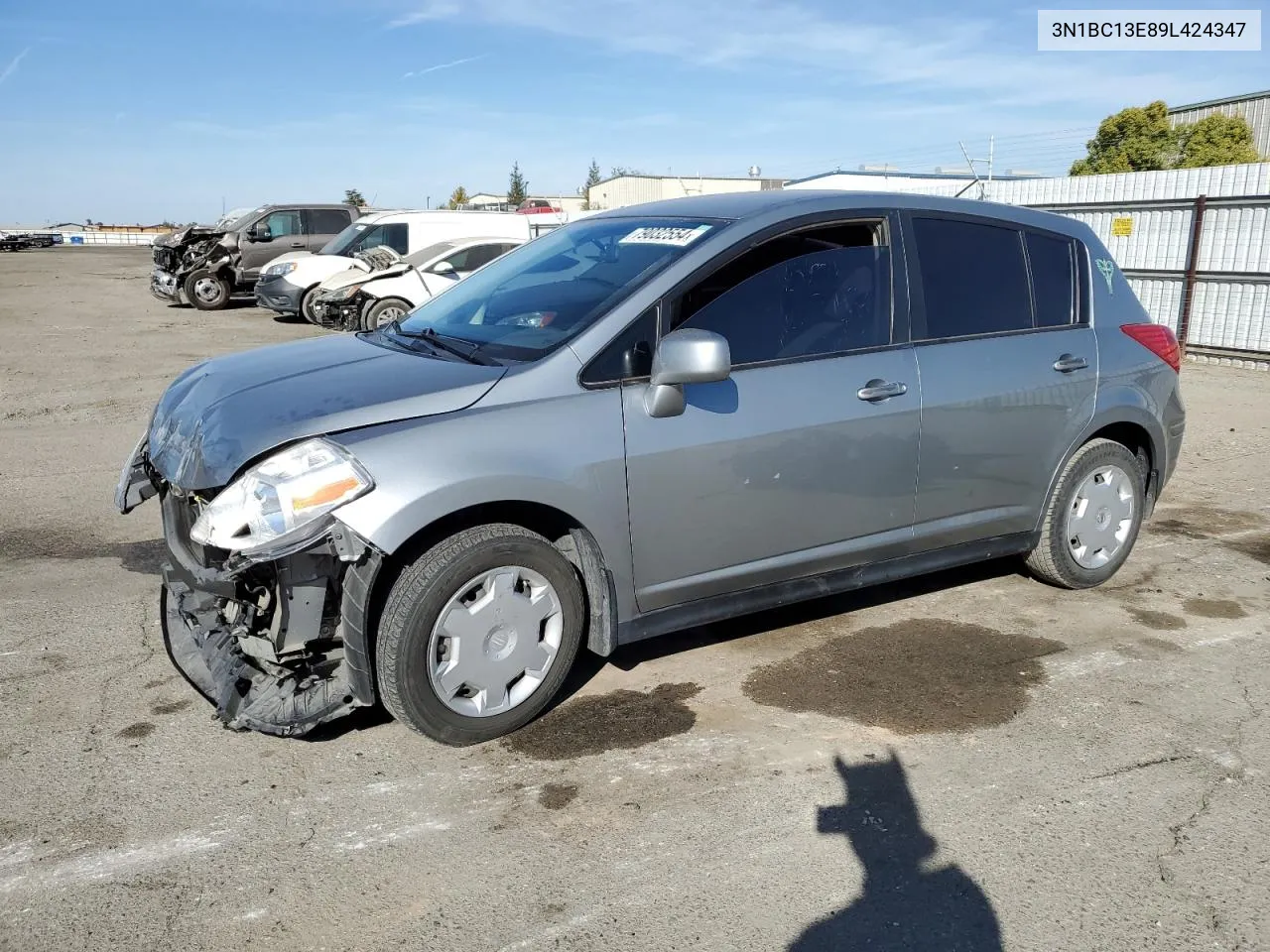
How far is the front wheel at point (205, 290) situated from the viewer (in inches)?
784

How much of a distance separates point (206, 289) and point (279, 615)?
18647 mm

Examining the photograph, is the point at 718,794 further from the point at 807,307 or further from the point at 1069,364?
the point at 1069,364

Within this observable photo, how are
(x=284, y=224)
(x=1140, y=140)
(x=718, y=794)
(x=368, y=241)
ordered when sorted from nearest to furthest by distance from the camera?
(x=718, y=794) → (x=368, y=241) → (x=284, y=224) → (x=1140, y=140)

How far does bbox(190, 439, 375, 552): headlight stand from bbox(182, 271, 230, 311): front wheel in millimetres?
18502

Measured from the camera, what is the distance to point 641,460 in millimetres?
3662

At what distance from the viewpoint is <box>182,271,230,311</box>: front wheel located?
1992cm

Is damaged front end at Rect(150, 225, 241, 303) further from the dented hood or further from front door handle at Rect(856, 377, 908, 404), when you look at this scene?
front door handle at Rect(856, 377, 908, 404)

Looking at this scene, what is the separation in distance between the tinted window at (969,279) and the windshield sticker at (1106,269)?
55cm

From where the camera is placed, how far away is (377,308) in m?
14.7

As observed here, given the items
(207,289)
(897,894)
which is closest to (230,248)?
(207,289)

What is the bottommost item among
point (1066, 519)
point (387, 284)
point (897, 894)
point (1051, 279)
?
point (897, 894)

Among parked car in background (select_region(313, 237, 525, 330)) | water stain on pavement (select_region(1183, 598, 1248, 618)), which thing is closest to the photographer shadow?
water stain on pavement (select_region(1183, 598, 1248, 618))

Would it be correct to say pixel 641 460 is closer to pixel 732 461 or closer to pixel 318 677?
Answer: pixel 732 461

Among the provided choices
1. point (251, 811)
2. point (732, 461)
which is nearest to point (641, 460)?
point (732, 461)
